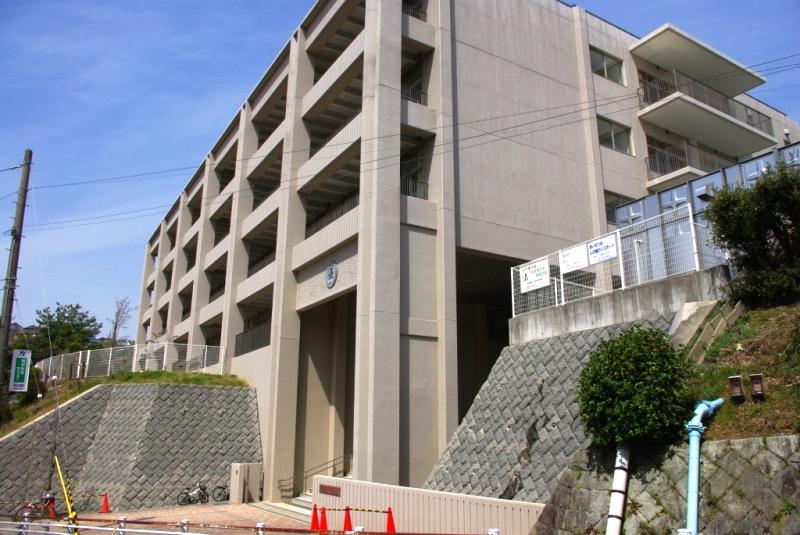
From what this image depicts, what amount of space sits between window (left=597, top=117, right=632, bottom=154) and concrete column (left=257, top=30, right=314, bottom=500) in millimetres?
12504

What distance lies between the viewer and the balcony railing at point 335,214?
23641 mm

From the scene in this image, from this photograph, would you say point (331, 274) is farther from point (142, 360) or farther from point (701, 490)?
point (701, 490)

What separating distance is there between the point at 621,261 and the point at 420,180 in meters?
8.67

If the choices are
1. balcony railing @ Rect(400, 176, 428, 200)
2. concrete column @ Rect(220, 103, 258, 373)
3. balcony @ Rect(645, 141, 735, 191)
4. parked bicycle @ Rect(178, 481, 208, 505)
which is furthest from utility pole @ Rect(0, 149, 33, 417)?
balcony @ Rect(645, 141, 735, 191)

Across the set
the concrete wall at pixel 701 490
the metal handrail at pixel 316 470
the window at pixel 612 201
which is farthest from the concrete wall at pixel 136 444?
the concrete wall at pixel 701 490

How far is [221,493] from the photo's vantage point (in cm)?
2361

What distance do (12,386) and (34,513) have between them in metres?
5.91

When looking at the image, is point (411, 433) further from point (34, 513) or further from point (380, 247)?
point (34, 513)

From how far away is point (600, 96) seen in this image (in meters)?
26.1

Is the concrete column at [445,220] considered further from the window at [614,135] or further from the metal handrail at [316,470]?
the window at [614,135]

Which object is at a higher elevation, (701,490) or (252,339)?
(252,339)

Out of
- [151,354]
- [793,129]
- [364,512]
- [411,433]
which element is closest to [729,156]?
[793,129]

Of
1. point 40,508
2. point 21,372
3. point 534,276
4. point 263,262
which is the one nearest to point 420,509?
point 534,276

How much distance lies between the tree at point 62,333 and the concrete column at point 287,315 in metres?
33.1
